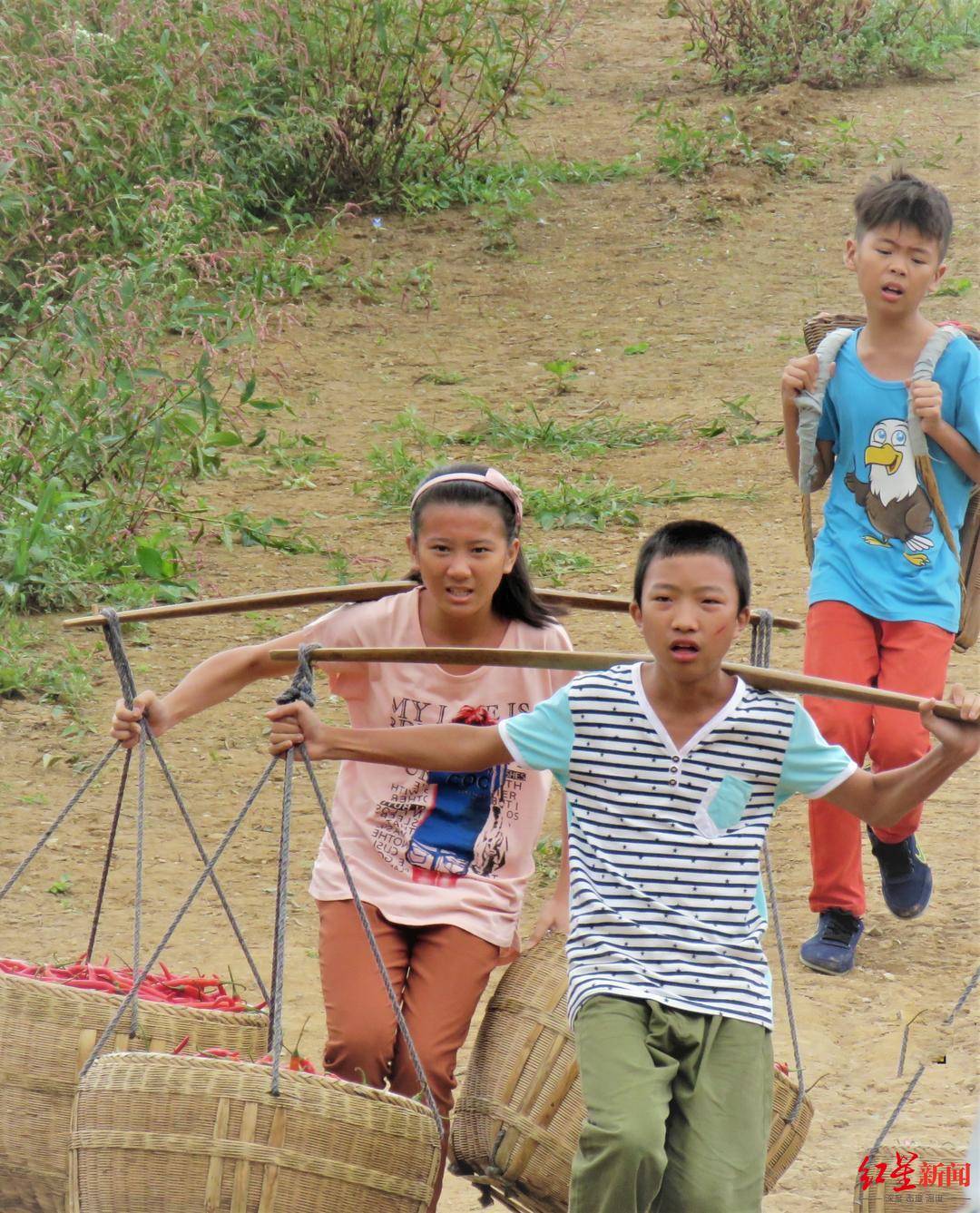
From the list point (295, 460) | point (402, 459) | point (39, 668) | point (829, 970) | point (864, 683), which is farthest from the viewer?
point (295, 460)

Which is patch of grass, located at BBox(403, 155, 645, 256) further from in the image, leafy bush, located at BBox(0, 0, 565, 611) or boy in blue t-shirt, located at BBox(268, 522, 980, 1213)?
boy in blue t-shirt, located at BBox(268, 522, 980, 1213)

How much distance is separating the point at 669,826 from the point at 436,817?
1.88 feet

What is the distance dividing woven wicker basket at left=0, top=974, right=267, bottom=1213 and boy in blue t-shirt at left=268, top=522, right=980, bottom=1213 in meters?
0.63

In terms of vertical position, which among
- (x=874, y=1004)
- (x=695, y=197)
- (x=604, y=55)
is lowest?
(x=874, y=1004)

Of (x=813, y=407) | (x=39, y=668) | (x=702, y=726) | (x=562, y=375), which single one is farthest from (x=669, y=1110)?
(x=562, y=375)

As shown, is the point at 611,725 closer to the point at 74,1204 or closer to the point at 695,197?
the point at 74,1204

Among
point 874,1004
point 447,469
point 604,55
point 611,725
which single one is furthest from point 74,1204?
point 604,55

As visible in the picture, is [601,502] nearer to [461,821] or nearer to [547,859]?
[547,859]

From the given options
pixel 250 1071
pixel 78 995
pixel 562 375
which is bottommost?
pixel 78 995

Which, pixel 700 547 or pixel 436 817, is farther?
pixel 436 817

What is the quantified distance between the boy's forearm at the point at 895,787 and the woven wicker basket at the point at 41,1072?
1.19 meters

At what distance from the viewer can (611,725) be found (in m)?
2.43

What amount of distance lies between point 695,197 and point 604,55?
308cm

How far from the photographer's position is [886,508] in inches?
141
